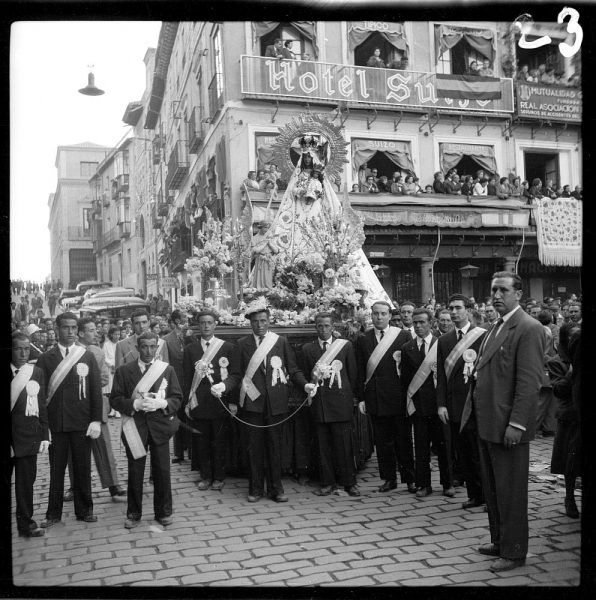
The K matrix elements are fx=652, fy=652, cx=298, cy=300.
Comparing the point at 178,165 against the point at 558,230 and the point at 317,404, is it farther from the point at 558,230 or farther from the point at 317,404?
the point at 317,404

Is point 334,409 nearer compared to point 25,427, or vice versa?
point 25,427

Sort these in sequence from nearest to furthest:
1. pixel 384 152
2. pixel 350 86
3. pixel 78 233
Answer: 1. pixel 350 86
2. pixel 384 152
3. pixel 78 233

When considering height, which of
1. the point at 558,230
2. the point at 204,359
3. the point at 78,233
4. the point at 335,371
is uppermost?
the point at 78,233

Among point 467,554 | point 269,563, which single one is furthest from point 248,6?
point 467,554

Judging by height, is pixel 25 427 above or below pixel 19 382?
below

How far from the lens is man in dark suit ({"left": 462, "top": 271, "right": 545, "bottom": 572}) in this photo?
454 cm

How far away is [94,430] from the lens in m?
5.82

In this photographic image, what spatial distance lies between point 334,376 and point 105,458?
98.1 inches

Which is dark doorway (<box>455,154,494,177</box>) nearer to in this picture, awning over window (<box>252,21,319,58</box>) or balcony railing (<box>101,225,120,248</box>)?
awning over window (<box>252,21,319,58</box>)

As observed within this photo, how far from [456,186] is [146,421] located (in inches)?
582

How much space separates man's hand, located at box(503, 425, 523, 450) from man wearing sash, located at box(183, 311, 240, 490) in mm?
2964

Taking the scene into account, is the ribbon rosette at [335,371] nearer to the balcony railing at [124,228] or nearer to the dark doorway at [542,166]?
the dark doorway at [542,166]

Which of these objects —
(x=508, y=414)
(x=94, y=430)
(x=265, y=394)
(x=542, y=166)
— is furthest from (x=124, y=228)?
(x=508, y=414)

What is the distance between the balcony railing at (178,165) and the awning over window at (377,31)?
816 centimetres
